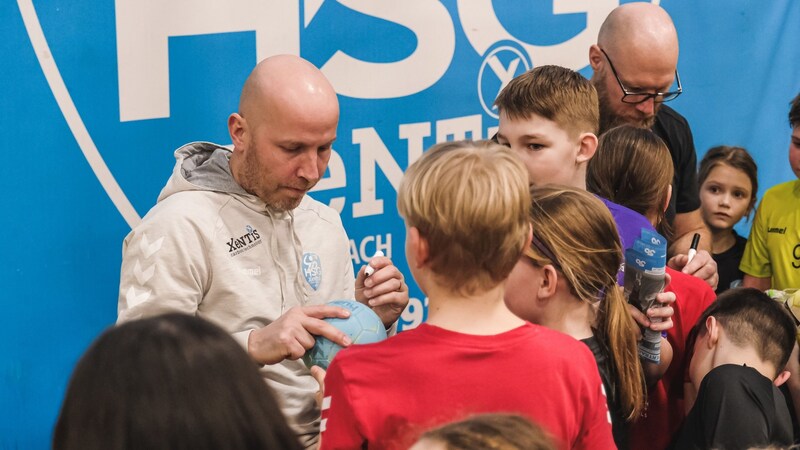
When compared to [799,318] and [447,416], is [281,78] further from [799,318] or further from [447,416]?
[799,318]

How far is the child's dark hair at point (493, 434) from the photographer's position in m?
1.34

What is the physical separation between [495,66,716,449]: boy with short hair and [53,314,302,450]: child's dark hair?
1776 millimetres

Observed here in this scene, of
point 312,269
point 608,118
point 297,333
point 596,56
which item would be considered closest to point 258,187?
point 312,269

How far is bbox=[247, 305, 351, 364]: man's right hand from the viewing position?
7.37 feet

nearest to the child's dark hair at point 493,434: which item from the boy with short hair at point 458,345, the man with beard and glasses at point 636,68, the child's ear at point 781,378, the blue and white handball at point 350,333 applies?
the boy with short hair at point 458,345

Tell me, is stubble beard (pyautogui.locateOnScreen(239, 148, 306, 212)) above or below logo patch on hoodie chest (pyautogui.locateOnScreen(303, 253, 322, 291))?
above

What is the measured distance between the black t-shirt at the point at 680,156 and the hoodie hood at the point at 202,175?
197cm

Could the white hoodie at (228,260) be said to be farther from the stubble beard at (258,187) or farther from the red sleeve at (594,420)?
the red sleeve at (594,420)

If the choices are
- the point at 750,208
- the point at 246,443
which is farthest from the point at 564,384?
the point at 750,208

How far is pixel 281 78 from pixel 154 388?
4.95 feet

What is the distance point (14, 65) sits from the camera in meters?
3.01

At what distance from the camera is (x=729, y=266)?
458 centimetres

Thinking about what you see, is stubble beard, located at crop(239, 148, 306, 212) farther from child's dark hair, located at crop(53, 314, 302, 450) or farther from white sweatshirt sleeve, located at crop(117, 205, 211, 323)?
child's dark hair, located at crop(53, 314, 302, 450)

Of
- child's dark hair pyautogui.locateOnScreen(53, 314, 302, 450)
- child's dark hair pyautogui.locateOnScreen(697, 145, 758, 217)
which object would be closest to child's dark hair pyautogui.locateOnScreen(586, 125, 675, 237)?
child's dark hair pyautogui.locateOnScreen(697, 145, 758, 217)
